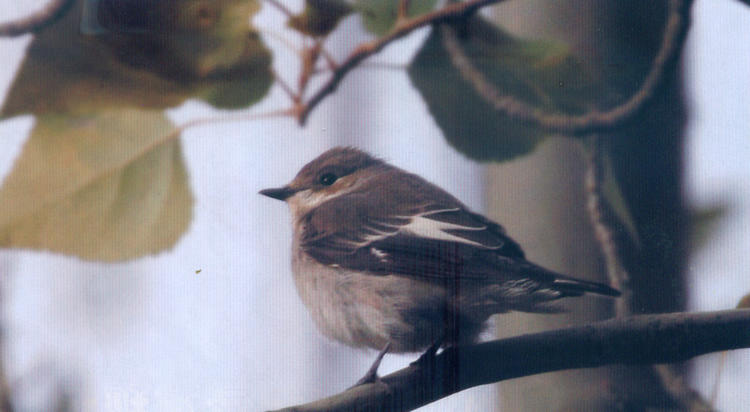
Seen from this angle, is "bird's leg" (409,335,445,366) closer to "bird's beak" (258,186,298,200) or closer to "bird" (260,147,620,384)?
"bird" (260,147,620,384)

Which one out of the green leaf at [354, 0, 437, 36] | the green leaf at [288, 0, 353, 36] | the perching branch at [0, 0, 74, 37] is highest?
the green leaf at [354, 0, 437, 36]

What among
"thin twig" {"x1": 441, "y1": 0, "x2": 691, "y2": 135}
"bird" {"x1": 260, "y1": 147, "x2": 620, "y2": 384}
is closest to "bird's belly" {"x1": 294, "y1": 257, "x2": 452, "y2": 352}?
"bird" {"x1": 260, "y1": 147, "x2": 620, "y2": 384}

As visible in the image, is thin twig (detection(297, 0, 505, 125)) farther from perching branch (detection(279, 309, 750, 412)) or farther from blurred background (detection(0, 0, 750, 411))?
perching branch (detection(279, 309, 750, 412))

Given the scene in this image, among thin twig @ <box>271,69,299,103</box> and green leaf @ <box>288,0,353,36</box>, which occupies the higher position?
green leaf @ <box>288,0,353,36</box>

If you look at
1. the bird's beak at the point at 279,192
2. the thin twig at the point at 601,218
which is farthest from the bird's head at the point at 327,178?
the thin twig at the point at 601,218

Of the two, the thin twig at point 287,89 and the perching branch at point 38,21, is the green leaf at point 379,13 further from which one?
the perching branch at point 38,21

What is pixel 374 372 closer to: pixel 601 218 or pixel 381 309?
pixel 381 309
